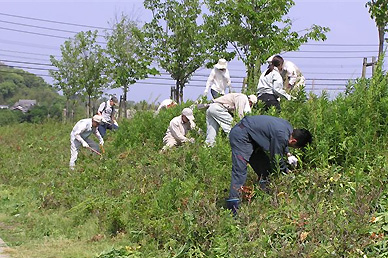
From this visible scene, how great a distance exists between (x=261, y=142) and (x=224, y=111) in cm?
310

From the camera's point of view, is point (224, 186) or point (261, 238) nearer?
point (261, 238)

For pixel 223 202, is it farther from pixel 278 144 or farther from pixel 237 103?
pixel 237 103

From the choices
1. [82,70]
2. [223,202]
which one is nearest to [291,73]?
[223,202]

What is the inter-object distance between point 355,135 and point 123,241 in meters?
3.37

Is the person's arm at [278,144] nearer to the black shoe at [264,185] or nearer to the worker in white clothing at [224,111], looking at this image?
the black shoe at [264,185]

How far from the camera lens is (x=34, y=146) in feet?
62.7

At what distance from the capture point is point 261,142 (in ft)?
24.2

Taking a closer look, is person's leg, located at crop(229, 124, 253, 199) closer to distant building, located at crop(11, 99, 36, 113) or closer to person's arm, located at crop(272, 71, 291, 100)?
person's arm, located at crop(272, 71, 291, 100)

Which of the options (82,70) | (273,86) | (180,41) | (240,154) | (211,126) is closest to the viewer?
(240,154)

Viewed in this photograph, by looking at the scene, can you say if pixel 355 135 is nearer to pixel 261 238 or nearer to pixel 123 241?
pixel 261 238

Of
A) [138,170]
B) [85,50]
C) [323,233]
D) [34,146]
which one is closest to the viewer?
[323,233]

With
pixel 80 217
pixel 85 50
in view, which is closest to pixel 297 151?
pixel 80 217

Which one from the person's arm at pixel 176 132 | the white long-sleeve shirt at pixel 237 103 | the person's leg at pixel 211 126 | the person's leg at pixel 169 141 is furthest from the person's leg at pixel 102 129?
the white long-sleeve shirt at pixel 237 103

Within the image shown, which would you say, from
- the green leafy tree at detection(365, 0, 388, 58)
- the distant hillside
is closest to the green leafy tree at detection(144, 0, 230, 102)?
the green leafy tree at detection(365, 0, 388, 58)
